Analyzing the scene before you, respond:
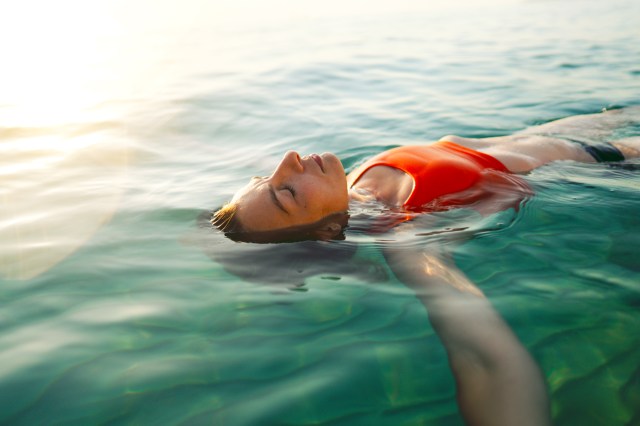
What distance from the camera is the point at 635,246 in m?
3.06

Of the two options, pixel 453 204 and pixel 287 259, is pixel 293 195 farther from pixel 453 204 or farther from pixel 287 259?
pixel 453 204

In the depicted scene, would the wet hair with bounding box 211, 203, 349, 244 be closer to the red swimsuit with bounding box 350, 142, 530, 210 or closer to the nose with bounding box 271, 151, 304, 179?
the nose with bounding box 271, 151, 304, 179

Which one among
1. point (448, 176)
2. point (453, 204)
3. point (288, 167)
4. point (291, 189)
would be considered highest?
point (288, 167)

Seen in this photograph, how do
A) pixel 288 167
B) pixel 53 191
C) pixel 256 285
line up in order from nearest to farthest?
pixel 256 285 < pixel 288 167 < pixel 53 191

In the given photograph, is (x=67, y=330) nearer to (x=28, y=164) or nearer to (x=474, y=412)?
(x=474, y=412)

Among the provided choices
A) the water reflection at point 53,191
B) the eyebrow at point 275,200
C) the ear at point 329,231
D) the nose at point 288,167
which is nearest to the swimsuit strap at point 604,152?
the ear at point 329,231

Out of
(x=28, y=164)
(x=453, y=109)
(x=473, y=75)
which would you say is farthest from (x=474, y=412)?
(x=473, y=75)

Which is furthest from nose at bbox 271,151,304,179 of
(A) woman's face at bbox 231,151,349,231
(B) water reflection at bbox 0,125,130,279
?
(B) water reflection at bbox 0,125,130,279

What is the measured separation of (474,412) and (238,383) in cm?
90

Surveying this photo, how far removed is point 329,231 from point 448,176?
96 centimetres

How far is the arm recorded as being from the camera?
1.91 meters

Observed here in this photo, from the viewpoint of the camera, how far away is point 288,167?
3557 millimetres

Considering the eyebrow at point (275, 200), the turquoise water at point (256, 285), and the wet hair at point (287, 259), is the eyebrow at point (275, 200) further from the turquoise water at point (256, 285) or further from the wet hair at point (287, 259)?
the turquoise water at point (256, 285)

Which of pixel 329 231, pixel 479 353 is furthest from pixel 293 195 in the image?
pixel 479 353
